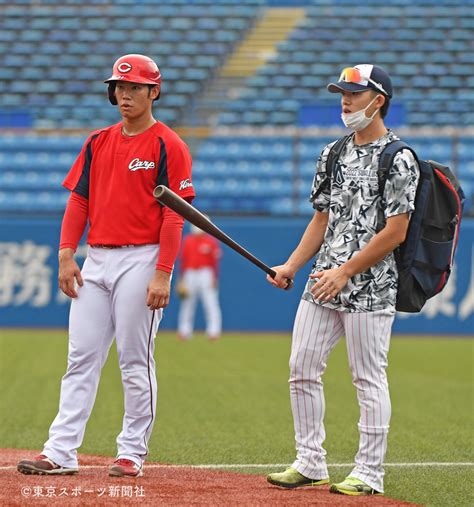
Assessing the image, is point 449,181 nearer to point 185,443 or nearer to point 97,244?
point 97,244

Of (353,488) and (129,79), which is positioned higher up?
(129,79)

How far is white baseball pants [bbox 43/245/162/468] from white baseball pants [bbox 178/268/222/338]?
12770mm

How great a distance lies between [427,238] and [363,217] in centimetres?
30

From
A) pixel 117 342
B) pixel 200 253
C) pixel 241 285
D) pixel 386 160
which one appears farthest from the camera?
pixel 241 285

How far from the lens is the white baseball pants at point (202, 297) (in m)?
18.5

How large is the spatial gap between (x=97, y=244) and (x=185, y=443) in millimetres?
2067

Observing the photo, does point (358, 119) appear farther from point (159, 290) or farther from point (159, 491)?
point (159, 491)

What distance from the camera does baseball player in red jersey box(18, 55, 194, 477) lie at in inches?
217

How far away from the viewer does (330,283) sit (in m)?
5.10

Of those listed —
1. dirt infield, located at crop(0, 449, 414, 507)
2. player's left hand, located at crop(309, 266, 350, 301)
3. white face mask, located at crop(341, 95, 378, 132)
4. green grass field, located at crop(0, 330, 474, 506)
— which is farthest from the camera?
green grass field, located at crop(0, 330, 474, 506)

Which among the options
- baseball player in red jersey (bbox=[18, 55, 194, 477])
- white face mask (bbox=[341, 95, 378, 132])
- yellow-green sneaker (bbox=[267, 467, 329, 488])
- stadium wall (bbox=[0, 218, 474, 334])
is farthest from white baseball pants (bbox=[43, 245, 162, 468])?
stadium wall (bbox=[0, 218, 474, 334])

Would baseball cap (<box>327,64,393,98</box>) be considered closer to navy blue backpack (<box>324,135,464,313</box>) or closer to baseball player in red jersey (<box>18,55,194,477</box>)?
navy blue backpack (<box>324,135,464,313</box>)

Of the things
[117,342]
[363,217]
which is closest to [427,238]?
[363,217]

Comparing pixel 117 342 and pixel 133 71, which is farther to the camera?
pixel 117 342
